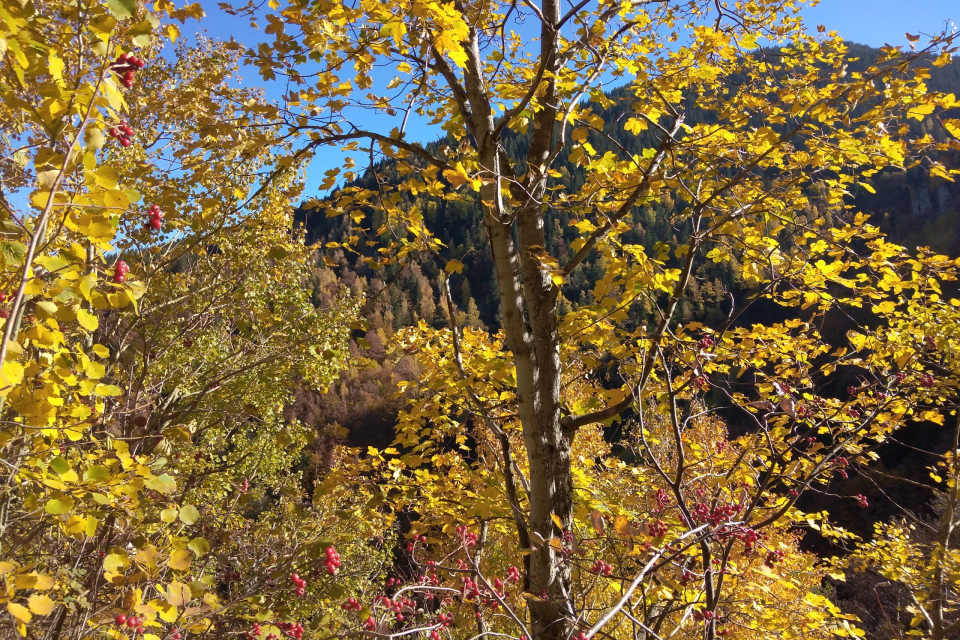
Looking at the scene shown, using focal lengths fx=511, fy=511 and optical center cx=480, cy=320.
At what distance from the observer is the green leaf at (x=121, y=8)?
1.05 meters

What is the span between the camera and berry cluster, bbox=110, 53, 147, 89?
1258mm

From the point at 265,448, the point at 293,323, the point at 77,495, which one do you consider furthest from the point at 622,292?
the point at 265,448

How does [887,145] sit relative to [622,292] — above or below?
above

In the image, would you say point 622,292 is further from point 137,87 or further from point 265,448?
point 265,448

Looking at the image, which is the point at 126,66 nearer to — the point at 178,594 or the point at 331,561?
the point at 178,594

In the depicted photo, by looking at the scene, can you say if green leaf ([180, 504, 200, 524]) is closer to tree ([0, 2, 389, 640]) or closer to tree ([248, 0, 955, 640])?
tree ([0, 2, 389, 640])

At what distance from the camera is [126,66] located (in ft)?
4.11

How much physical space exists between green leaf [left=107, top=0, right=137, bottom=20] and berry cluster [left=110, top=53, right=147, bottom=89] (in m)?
0.18

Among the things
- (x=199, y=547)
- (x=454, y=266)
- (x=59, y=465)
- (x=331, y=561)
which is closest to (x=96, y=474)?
(x=59, y=465)

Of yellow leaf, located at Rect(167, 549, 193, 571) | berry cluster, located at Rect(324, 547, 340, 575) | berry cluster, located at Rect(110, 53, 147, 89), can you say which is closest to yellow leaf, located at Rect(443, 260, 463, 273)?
berry cluster, located at Rect(324, 547, 340, 575)

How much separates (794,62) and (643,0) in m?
1.07

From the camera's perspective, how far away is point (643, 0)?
2549mm

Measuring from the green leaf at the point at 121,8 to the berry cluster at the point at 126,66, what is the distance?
0.58 feet

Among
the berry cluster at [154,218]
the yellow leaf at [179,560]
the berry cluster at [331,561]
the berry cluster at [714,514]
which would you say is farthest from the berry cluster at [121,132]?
the berry cluster at [714,514]
